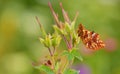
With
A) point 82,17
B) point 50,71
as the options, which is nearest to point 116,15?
point 82,17

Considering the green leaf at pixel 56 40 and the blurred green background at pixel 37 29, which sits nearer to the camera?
the green leaf at pixel 56 40

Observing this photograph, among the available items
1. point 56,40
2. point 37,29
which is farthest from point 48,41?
point 37,29

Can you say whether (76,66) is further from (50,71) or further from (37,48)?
(50,71)

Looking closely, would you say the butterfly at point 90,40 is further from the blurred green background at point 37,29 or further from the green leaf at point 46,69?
the blurred green background at point 37,29

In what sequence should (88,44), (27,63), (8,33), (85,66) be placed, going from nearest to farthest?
1. (88,44)
2. (85,66)
3. (27,63)
4. (8,33)

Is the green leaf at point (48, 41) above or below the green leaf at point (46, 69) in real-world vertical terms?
above

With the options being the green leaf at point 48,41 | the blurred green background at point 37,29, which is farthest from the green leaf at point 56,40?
the blurred green background at point 37,29

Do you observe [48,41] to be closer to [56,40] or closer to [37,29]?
[56,40]
